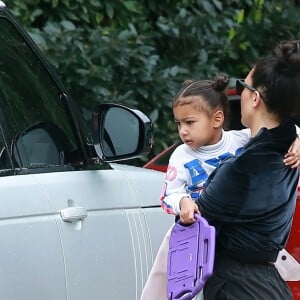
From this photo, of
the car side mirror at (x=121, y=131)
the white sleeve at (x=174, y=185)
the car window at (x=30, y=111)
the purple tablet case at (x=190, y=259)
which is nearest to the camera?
the purple tablet case at (x=190, y=259)

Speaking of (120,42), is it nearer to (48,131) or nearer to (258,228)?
(48,131)

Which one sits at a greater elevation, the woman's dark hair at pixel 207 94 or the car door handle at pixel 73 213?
the woman's dark hair at pixel 207 94

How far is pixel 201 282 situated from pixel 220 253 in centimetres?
22

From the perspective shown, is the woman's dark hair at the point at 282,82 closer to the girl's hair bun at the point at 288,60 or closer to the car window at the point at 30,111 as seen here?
the girl's hair bun at the point at 288,60

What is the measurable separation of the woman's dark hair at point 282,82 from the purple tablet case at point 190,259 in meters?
0.47

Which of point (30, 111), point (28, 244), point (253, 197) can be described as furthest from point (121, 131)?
point (253, 197)

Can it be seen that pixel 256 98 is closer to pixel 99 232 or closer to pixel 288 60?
pixel 288 60

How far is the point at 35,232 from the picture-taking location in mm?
3836

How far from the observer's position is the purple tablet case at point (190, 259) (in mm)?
3588

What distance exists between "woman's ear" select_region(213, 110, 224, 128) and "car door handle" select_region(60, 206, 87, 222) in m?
0.61

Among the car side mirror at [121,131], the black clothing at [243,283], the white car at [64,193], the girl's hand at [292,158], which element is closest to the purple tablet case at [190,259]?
the black clothing at [243,283]

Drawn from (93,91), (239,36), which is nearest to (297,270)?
(93,91)

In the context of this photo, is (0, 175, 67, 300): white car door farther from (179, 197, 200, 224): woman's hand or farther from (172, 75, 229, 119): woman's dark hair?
(172, 75, 229, 119): woman's dark hair

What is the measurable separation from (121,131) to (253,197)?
1.16m
